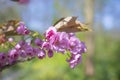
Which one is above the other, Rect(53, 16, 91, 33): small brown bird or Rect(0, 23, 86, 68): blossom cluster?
Rect(53, 16, 91, 33): small brown bird

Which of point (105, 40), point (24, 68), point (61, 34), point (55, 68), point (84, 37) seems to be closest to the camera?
point (61, 34)

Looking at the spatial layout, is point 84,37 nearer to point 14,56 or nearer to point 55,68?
point 55,68

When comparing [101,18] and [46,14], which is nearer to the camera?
[46,14]

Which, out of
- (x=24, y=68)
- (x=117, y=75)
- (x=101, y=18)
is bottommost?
(x=117, y=75)

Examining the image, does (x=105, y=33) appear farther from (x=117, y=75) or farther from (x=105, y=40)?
(x=117, y=75)

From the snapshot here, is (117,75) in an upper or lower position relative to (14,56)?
lower

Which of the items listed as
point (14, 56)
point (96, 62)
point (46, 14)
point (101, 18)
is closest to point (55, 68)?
point (96, 62)

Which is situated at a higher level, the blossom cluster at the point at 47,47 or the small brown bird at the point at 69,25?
the small brown bird at the point at 69,25

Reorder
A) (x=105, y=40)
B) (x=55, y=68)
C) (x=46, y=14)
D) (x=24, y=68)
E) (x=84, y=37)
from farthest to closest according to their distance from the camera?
(x=105, y=40) < (x=84, y=37) < (x=46, y=14) < (x=55, y=68) < (x=24, y=68)
